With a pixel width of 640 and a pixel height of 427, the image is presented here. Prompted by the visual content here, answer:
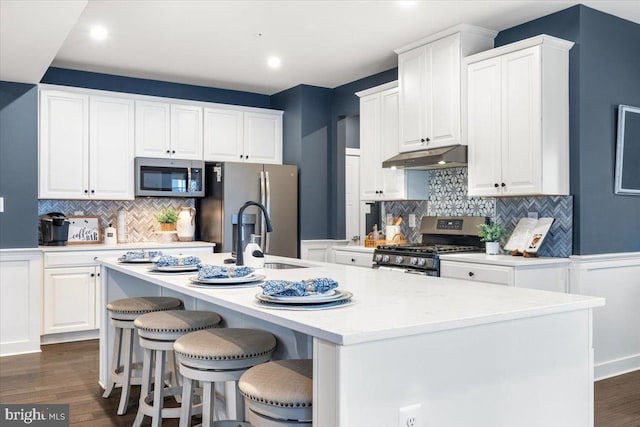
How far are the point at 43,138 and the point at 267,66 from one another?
7.11ft

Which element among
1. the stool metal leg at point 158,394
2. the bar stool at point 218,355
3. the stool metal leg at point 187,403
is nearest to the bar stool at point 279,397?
the bar stool at point 218,355

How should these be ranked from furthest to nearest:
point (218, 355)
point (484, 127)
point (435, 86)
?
point (435, 86), point (484, 127), point (218, 355)

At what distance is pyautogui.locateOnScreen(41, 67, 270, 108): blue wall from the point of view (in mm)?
5388

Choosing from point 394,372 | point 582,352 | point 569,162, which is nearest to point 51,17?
point 394,372

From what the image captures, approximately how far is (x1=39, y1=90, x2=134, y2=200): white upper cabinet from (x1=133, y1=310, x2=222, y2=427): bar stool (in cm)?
288

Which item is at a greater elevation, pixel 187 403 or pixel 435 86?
pixel 435 86

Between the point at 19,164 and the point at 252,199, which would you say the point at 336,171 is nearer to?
the point at 252,199

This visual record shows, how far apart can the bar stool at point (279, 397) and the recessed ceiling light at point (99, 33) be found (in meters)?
3.49

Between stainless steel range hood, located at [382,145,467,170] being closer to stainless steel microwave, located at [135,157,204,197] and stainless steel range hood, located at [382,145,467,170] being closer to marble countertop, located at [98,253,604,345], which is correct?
marble countertop, located at [98,253,604,345]

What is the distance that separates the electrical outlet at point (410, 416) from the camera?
1.43m

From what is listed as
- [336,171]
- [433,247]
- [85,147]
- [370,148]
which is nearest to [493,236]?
[433,247]

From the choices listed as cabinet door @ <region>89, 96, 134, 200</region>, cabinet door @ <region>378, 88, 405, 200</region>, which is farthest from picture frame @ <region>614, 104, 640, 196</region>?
cabinet door @ <region>89, 96, 134, 200</region>

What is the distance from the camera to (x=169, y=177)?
5613 millimetres

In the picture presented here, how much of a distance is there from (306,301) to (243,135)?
4638 millimetres
